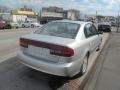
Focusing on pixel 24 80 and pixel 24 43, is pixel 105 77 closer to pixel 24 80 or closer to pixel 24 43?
pixel 24 80

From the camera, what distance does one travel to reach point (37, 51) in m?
5.04

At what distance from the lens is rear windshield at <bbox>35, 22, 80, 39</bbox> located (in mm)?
5625

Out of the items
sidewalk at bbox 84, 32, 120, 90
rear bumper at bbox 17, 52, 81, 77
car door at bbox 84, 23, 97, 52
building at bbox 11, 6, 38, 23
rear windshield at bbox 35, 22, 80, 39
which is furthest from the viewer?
building at bbox 11, 6, 38, 23

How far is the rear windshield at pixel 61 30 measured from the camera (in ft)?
18.5

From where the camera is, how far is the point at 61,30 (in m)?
5.93

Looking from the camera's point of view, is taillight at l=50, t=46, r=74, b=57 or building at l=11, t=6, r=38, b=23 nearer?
taillight at l=50, t=46, r=74, b=57

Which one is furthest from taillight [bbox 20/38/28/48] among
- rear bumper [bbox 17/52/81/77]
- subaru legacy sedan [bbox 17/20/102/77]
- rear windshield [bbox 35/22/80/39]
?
rear windshield [bbox 35/22/80/39]

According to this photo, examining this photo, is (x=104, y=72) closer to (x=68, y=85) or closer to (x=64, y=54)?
(x=68, y=85)

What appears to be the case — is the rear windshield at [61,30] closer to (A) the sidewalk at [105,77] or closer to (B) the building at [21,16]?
(A) the sidewalk at [105,77]

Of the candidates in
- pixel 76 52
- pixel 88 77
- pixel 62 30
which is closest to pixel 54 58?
pixel 76 52

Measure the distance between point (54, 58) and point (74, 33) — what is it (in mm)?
1168

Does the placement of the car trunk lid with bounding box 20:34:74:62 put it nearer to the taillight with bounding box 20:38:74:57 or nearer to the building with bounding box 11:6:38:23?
the taillight with bounding box 20:38:74:57

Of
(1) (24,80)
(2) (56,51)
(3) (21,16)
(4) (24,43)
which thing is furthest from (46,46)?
(3) (21,16)

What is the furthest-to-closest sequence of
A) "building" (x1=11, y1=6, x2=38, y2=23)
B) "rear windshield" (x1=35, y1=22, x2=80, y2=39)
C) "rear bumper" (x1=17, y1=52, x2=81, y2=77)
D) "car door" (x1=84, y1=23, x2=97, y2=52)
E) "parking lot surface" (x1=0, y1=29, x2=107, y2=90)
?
"building" (x1=11, y1=6, x2=38, y2=23), "car door" (x1=84, y1=23, x2=97, y2=52), "rear windshield" (x1=35, y1=22, x2=80, y2=39), "parking lot surface" (x1=0, y1=29, x2=107, y2=90), "rear bumper" (x1=17, y1=52, x2=81, y2=77)
